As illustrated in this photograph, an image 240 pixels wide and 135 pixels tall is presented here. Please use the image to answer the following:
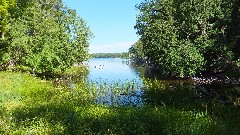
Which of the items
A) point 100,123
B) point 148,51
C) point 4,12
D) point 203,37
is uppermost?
point 4,12

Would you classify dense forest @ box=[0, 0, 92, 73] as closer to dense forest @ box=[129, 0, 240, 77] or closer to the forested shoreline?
the forested shoreline

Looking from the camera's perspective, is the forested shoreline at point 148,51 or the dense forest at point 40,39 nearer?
the forested shoreline at point 148,51

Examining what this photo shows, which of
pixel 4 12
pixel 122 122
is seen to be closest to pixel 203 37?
pixel 4 12

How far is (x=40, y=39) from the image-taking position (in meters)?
45.3

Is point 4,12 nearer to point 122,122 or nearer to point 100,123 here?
point 100,123

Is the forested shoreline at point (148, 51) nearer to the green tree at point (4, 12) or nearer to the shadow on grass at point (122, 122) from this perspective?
the green tree at point (4, 12)

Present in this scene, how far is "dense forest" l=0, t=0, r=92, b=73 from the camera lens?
4434 centimetres

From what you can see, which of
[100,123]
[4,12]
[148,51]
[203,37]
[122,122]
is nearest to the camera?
[100,123]

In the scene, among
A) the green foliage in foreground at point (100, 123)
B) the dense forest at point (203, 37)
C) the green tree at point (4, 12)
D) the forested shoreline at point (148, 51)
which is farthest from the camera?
the green tree at point (4, 12)

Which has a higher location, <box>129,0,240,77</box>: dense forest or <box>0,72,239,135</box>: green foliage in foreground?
<box>129,0,240,77</box>: dense forest

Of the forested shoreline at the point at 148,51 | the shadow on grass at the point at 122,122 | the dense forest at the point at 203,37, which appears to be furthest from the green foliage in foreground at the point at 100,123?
the dense forest at the point at 203,37

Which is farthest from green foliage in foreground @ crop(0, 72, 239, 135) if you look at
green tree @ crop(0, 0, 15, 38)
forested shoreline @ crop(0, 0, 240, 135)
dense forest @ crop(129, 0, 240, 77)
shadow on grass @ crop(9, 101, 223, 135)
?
green tree @ crop(0, 0, 15, 38)

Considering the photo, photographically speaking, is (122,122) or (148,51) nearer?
(122,122)

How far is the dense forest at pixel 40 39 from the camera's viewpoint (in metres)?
44.3
